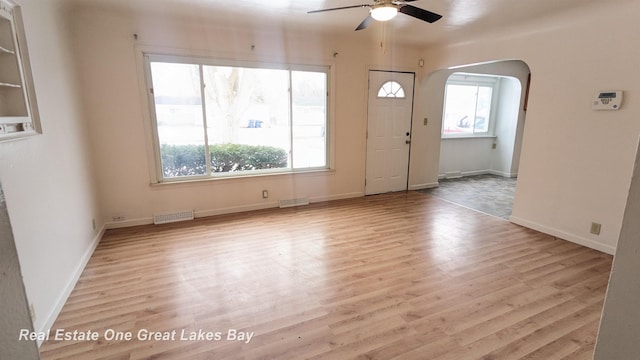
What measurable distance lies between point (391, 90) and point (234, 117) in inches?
108

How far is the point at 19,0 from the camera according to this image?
2.16 meters

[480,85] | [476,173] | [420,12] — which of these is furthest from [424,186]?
[420,12]

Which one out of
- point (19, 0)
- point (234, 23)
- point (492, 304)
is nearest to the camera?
point (19, 0)

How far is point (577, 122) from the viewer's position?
3.46 m

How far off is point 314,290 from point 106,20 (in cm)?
379

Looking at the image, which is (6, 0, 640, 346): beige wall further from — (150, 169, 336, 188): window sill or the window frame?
the window frame

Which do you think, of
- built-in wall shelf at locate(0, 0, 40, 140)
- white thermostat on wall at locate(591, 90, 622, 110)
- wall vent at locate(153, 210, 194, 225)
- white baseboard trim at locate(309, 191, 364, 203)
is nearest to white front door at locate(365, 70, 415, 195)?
white baseboard trim at locate(309, 191, 364, 203)

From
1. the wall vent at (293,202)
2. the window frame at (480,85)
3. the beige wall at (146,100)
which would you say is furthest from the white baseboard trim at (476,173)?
the wall vent at (293,202)

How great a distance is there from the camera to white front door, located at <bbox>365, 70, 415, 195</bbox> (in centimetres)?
528

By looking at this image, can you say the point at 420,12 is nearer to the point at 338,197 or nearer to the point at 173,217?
the point at 338,197

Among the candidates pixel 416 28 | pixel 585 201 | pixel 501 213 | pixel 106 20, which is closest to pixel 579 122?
pixel 585 201

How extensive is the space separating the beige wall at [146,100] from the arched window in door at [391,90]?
33 cm

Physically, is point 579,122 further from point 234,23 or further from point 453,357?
point 234,23

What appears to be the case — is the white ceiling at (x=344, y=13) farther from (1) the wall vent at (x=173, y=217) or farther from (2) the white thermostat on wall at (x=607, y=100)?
(1) the wall vent at (x=173, y=217)
